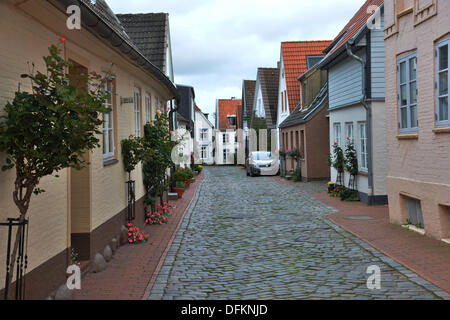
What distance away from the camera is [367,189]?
50.9 ft

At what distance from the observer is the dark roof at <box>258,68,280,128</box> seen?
3928 centimetres

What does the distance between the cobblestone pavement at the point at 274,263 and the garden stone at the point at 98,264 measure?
0.84m

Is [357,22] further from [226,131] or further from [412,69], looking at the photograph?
[226,131]

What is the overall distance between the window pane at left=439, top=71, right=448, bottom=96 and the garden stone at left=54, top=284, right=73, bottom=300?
668cm

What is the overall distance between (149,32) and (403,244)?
15.8m

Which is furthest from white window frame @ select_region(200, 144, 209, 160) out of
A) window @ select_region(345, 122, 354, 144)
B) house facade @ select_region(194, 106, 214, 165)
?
window @ select_region(345, 122, 354, 144)

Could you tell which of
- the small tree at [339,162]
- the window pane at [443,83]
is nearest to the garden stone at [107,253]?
the window pane at [443,83]

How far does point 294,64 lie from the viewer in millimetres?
32406

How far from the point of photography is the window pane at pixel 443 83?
888cm

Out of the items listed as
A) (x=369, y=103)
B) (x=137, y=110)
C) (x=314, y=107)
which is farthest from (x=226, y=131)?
(x=137, y=110)

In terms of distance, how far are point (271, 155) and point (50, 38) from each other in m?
28.0

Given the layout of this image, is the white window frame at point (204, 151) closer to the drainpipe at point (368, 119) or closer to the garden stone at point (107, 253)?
the drainpipe at point (368, 119)

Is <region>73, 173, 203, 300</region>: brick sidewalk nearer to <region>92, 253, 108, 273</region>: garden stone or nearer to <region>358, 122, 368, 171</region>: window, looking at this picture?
<region>92, 253, 108, 273</region>: garden stone
